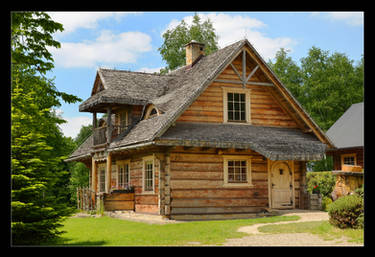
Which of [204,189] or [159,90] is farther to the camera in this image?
[159,90]

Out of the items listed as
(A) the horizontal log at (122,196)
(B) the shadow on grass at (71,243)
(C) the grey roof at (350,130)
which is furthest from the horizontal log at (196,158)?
(C) the grey roof at (350,130)

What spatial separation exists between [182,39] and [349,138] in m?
17.6

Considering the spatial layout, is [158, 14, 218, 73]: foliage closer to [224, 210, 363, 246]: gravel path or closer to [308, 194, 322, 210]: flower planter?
[308, 194, 322, 210]: flower planter

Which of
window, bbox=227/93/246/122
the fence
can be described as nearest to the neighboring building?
window, bbox=227/93/246/122

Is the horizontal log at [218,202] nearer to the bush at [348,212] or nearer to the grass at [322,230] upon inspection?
the grass at [322,230]

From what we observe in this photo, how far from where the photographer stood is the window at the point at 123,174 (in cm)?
2322

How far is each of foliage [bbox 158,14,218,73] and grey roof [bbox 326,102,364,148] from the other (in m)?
13.1

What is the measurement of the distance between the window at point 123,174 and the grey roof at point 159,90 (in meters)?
1.69

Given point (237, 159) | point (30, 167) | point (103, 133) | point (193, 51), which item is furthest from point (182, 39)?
point (30, 167)

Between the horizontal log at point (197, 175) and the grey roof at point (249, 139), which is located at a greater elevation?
the grey roof at point (249, 139)

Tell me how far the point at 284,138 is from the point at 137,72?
981 cm

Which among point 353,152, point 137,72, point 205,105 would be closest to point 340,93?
point 353,152

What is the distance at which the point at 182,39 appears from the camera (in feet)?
135

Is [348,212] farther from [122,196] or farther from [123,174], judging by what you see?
[123,174]
